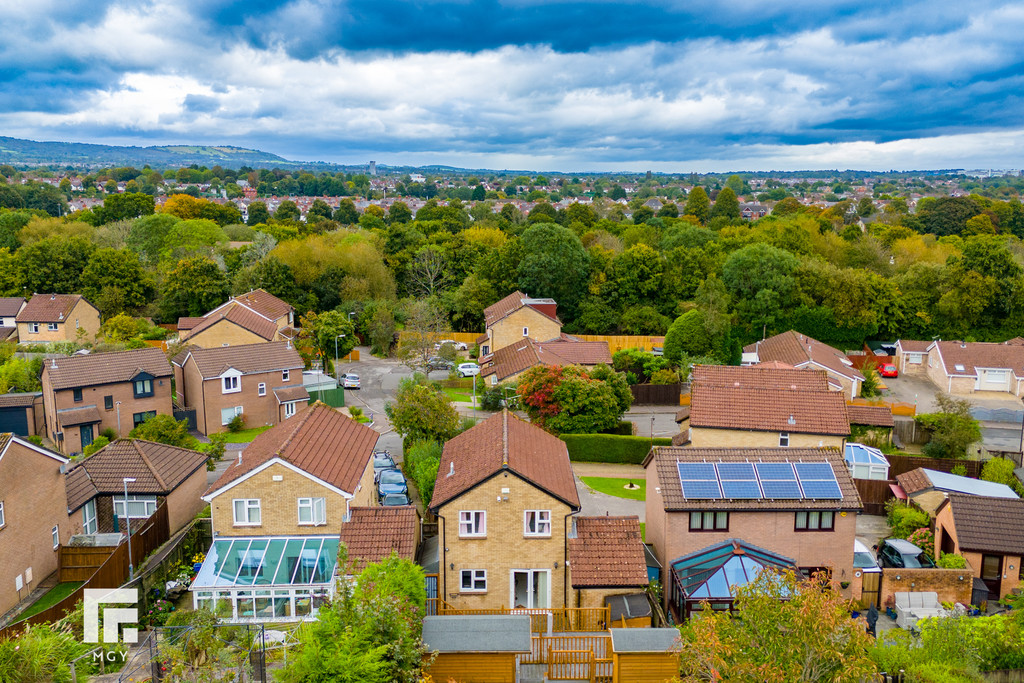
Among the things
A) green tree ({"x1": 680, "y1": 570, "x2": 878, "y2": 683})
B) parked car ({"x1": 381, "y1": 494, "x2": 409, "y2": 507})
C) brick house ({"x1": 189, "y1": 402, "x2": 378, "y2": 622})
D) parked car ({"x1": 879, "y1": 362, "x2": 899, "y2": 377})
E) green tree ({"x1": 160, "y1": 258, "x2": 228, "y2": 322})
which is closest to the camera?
green tree ({"x1": 680, "y1": 570, "x2": 878, "y2": 683})

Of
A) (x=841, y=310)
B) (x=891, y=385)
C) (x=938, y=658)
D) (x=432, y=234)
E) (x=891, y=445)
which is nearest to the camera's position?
(x=938, y=658)

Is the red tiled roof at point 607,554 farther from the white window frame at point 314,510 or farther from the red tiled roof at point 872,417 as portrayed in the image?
the red tiled roof at point 872,417

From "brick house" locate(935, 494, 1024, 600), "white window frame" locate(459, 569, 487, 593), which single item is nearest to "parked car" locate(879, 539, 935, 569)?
"brick house" locate(935, 494, 1024, 600)

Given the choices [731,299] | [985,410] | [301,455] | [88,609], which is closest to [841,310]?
[731,299]

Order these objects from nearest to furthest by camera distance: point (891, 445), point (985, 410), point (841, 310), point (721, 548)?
point (721, 548) < point (891, 445) < point (985, 410) < point (841, 310)

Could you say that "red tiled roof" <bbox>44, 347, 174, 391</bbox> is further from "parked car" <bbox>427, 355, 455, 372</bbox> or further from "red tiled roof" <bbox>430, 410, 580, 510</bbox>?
"red tiled roof" <bbox>430, 410, 580, 510</bbox>

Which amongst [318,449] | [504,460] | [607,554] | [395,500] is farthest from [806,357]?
[318,449]

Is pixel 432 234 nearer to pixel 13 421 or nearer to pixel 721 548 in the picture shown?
pixel 13 421

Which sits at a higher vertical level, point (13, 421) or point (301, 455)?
point (301, 455)
